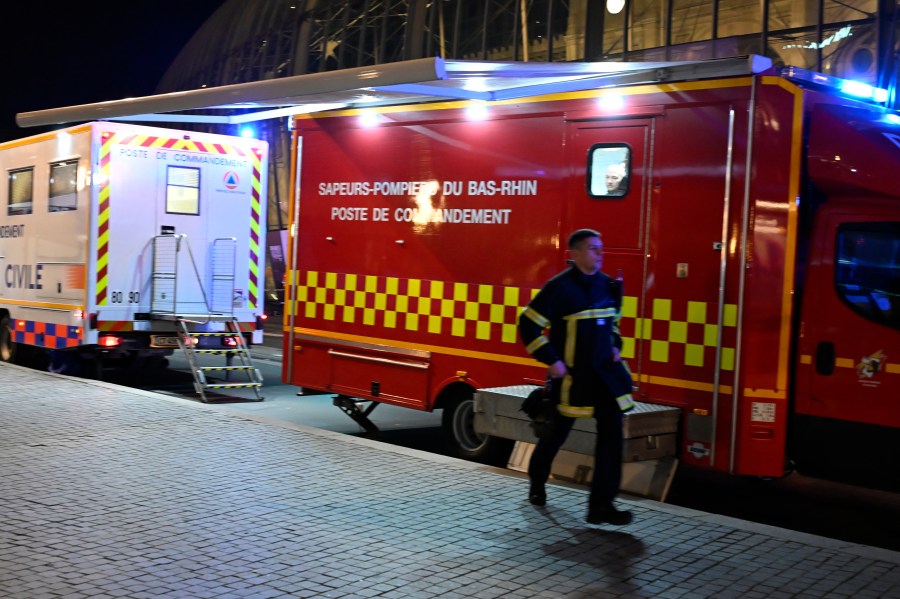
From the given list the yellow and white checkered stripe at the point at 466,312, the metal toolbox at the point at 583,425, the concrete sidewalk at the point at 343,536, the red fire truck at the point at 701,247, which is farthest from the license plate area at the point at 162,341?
the metal toolbox at the point at 583,425

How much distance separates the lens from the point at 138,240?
11.7 meters

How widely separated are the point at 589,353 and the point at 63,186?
8.70m

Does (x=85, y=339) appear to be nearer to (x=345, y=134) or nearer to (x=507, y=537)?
(x=345, y=134)

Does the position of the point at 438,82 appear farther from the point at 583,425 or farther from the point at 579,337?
the point at 583,425

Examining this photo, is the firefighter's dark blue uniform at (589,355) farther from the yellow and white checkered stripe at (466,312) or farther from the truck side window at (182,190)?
the truck side window at (182,190)

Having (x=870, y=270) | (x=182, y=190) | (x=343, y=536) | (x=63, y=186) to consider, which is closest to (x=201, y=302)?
(x=182, y=190)

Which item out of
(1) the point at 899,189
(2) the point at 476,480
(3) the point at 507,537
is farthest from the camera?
(2) the point at 476,480

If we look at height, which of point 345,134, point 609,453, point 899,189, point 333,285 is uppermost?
point 345,134

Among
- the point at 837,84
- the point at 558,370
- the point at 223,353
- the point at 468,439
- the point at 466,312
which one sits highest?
the point at 837,84

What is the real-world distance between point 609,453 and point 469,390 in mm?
2352

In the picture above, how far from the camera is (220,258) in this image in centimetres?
1241

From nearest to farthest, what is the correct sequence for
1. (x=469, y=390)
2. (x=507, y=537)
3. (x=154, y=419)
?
(x=507, y=537), (x=469, y=390), (x=154, y=419)

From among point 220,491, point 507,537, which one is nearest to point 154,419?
point 220,491

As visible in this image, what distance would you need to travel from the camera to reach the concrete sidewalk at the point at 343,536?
4.70 meters
